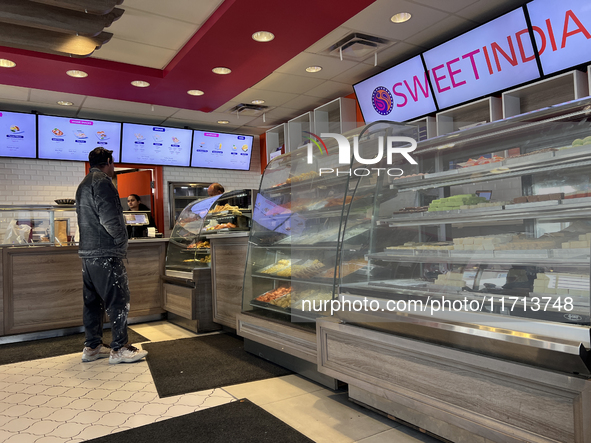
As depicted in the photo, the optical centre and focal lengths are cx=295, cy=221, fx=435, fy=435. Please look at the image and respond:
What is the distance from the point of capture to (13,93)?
601cm

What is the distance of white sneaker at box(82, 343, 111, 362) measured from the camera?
3.67 metres

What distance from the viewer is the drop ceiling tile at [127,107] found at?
6.50 m

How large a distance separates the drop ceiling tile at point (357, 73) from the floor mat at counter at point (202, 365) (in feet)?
11.6

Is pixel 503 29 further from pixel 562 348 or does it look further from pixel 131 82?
pixel 131 82

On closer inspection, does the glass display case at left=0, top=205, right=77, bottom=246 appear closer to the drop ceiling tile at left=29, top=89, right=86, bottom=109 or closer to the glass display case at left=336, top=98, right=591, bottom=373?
the drop ceiling tile at left=29, top=89, right=86, bottom=109

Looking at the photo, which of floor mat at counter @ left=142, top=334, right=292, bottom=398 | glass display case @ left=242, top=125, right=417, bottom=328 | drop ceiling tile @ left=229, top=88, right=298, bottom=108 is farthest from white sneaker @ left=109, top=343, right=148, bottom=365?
drop ceiling tile @ left=229, top=88, right=298, bottom=108

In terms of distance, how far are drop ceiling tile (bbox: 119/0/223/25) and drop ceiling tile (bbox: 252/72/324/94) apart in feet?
5.15

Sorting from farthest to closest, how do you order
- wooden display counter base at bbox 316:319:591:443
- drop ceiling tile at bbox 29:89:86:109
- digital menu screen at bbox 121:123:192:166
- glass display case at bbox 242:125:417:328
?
digital menu screen at bbox 121:123:192:166 < drop ceiling tile at bbox 29:89:86:109 < glass display case at bbox 242:125:417:328 < wooden display counter base at bbox 316:319:591:443

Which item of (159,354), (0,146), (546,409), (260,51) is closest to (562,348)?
(546,409)

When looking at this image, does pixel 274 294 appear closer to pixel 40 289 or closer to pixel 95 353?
pixel 95 353

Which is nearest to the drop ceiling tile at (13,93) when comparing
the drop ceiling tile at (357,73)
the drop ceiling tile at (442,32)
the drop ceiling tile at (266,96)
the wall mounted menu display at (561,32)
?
the drop ceiling tile at (266,96)

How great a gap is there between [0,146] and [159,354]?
474 cm

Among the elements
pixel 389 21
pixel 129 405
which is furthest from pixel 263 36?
pixel 129 405

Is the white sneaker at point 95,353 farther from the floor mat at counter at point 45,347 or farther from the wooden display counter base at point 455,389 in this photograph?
the wooden display counter base at point 455,389
